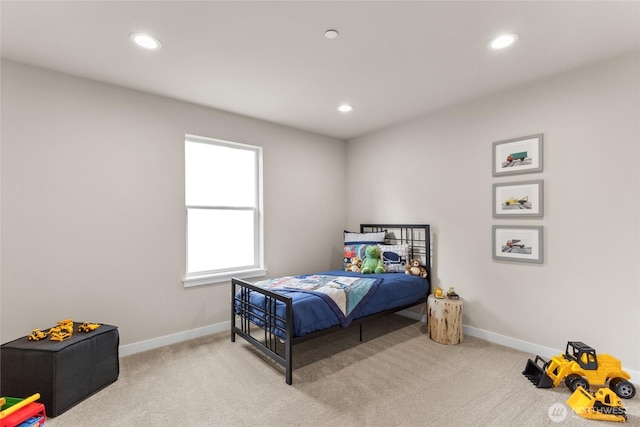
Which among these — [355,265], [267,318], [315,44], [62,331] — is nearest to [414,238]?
[355,265]

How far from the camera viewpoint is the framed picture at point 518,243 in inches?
110

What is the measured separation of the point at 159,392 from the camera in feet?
7.23

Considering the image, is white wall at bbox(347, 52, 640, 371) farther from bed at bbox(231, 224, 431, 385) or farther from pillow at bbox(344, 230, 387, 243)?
pillow at bbox(344, 230, 387, 243)

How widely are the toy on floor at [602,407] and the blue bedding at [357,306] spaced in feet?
5.15

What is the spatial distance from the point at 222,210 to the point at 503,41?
3.12 metres

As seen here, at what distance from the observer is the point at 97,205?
271cm

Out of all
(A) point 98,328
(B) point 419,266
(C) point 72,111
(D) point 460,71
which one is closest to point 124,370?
(A) point 98,328

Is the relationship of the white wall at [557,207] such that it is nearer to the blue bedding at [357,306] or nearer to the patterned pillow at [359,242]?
the blue bedding at [357,306]

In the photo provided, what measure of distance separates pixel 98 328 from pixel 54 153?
4.97 ft

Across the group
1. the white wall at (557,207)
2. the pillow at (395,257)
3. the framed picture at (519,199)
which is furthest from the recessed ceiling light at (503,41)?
the pillow at (395,257)

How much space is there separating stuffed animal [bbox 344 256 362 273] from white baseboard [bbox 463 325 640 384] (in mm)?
1345

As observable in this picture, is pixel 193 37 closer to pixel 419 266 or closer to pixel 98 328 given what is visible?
pixel 98 328

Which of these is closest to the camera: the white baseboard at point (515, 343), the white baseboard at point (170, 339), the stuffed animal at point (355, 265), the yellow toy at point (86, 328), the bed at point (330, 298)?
the yellow toy at point (86, 328)

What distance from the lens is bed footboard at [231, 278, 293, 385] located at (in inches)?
91.6
